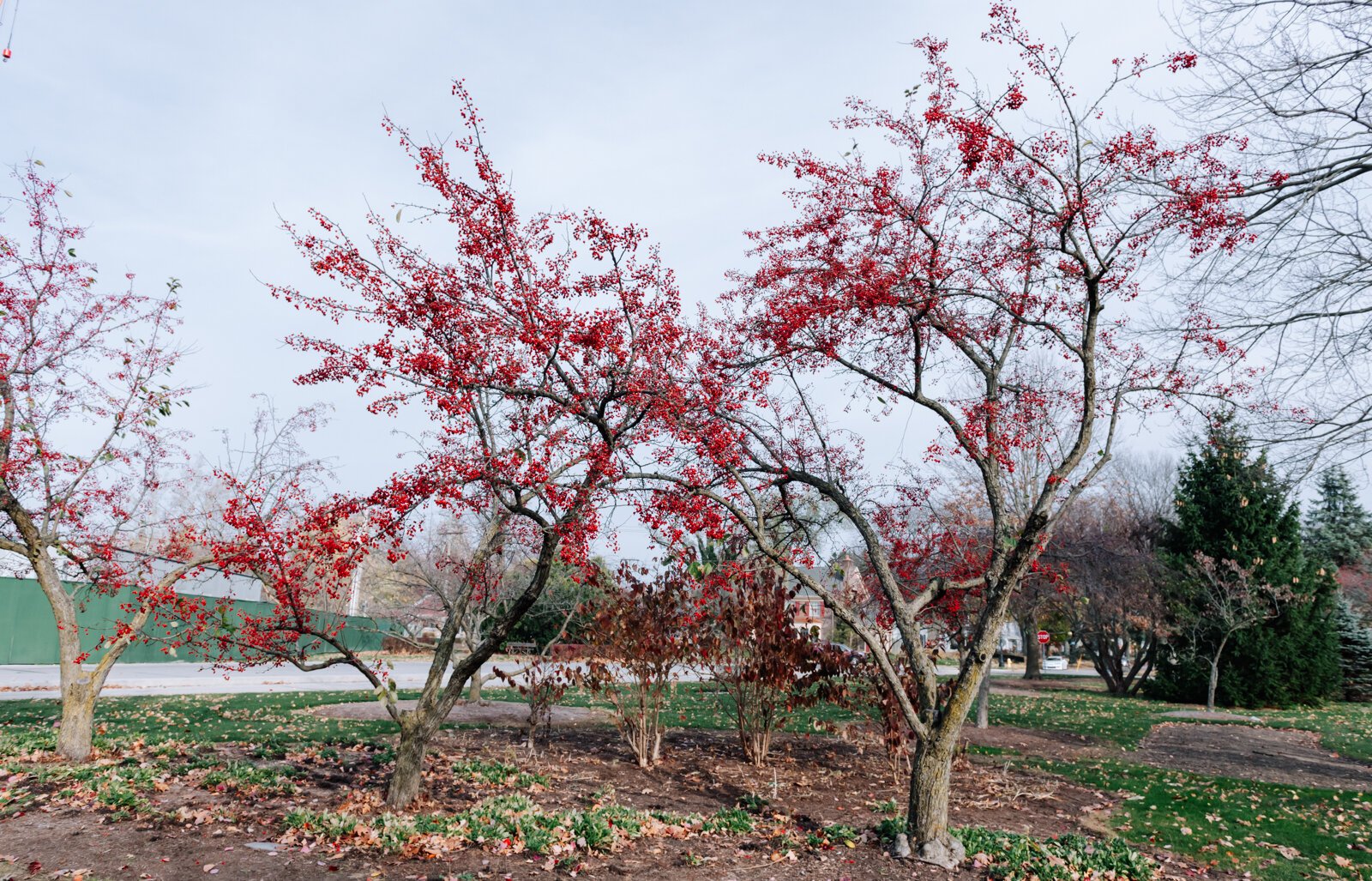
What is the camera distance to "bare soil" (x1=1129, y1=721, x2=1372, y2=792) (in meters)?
10.1

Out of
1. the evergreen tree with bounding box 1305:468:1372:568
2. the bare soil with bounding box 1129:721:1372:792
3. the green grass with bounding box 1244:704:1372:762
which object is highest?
the evergreen tree with bounding box 1305:468:1372:568

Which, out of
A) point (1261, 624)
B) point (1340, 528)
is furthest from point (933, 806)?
point (1340, 528)

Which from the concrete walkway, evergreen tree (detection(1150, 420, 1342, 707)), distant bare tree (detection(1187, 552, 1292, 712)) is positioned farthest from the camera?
evergreen tree (detection(1150, 420, 1342, 707))

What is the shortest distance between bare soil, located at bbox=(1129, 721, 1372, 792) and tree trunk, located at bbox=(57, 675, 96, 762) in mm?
12246

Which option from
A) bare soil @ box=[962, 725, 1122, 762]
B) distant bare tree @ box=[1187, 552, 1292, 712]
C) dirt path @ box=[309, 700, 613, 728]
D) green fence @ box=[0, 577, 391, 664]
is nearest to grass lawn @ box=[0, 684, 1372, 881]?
bare soil @ box=[962, 725, 1122, 762]

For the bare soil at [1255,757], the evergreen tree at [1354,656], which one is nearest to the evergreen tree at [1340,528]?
the evergreen tree at [1354,656]

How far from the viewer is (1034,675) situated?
2955cm

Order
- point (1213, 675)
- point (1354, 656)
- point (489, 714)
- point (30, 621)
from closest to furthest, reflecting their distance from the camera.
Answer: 1. point (489, 714)
2. point (1213, 675)
3. point (30, 621)
4. point (1354, 656)

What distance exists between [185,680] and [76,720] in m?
12.8

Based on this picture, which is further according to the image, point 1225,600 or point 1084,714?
point 1225,600

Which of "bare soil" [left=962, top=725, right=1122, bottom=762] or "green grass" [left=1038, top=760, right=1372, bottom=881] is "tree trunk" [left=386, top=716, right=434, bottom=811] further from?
"bare soil" [left=962, top=725, right=1122, bottom=762]

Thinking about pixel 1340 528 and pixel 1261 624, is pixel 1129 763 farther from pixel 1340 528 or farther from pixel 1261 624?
pixel 1340 528

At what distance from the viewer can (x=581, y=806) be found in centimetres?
683

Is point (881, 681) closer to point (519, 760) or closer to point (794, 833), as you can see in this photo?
point (794, 833)
